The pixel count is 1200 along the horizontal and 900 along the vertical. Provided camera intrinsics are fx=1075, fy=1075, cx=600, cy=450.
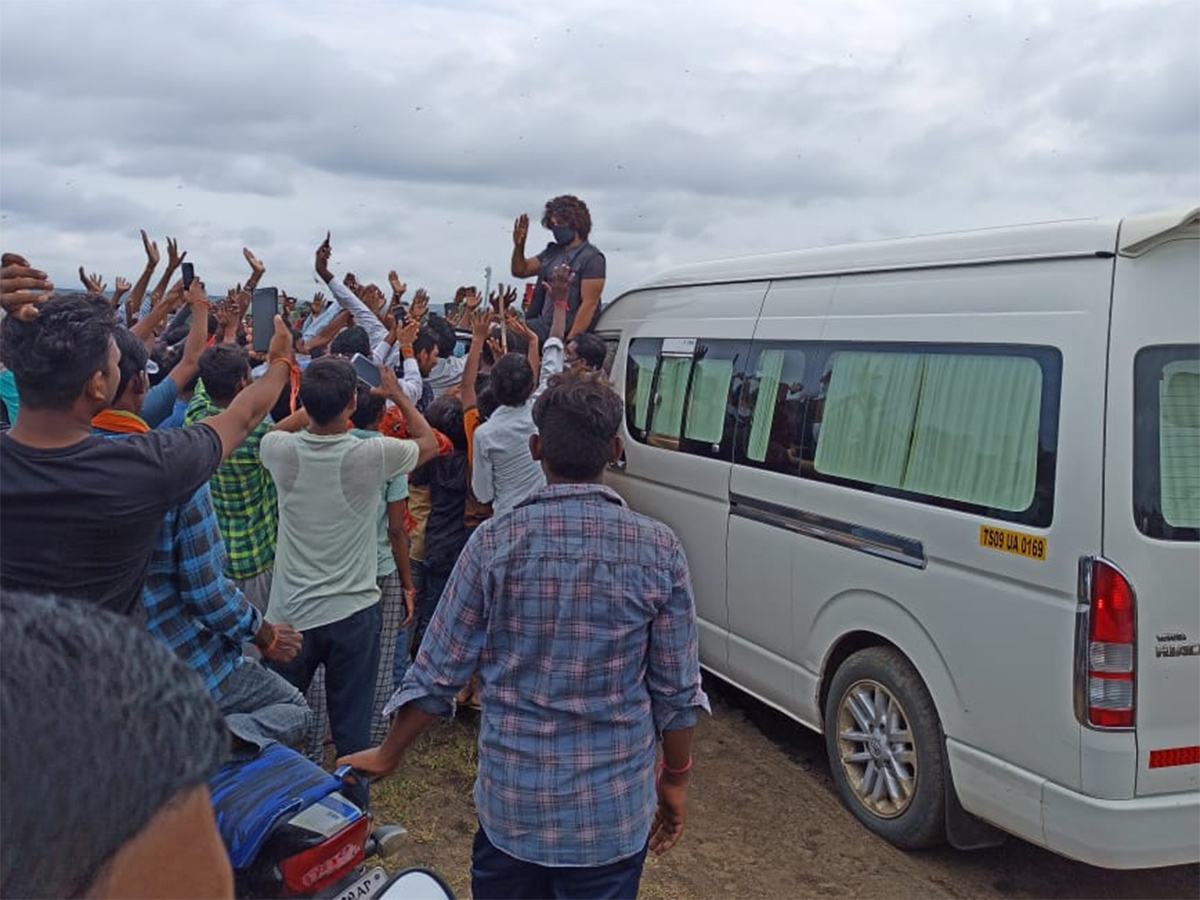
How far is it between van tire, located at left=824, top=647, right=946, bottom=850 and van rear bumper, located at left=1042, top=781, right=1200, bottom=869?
60 centimetres

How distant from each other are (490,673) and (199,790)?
161 centimetres

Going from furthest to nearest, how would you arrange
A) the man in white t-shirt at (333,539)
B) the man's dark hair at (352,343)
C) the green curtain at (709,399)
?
the man's dark hair at (352,343) < the green curtain at (709,399) < the man in white t-shirt at (333,539)

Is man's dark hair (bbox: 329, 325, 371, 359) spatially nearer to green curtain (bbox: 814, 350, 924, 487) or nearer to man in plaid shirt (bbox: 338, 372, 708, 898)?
green curtain (bbox: 814, 350, 924, 487)

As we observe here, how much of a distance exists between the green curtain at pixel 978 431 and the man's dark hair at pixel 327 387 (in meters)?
2.16

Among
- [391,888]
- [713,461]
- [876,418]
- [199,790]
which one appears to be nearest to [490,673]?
[391,888]

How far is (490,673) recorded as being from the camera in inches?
98.7

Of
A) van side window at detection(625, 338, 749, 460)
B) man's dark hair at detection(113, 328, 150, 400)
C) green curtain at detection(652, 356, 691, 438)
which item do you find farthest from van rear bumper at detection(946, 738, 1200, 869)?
man's dark hair at detection(113, 328, 150, 400)

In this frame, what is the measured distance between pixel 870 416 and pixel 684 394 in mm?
1607

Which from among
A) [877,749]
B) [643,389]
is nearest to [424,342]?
[643,389]

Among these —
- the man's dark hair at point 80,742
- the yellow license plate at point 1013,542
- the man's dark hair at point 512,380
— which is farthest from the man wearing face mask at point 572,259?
the man's dark hair at point 80,742

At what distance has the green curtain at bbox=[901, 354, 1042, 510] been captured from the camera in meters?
3.67

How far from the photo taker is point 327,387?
3850 mm

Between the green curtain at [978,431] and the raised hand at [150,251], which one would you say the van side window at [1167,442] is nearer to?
the green curtain at [978,431]

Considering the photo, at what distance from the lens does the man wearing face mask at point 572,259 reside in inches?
278
